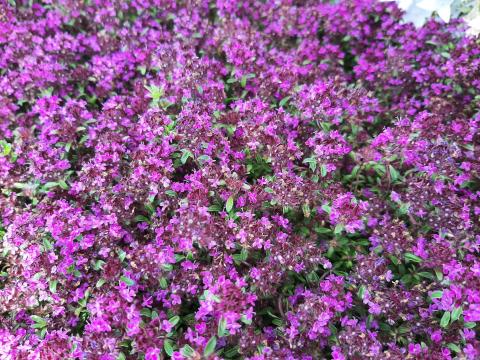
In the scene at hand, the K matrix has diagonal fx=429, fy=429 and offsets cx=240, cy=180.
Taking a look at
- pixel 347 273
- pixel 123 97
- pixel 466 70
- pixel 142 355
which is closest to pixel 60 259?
pixel 142 355

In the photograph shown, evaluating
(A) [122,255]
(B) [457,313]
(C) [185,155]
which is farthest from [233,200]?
(B) [457,313]

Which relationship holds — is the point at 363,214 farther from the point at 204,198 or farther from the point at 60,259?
the point at 60,259

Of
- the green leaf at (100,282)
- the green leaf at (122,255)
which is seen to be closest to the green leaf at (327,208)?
the green leaf at (122,255)

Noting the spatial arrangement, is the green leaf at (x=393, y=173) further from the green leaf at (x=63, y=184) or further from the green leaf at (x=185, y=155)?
the green leaf at (x=63, y=184)

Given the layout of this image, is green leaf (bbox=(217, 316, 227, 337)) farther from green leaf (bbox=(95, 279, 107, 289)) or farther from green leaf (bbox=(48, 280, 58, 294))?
green leaf (bbox=(48, 280, 58, 294))

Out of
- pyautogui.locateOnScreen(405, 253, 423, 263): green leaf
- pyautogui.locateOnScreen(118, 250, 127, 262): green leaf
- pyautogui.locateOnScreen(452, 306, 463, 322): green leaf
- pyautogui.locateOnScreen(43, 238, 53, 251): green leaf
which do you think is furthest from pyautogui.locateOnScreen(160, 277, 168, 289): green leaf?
pyautogui.locateOnScreen(452, 306, 463, 322): green leaf
